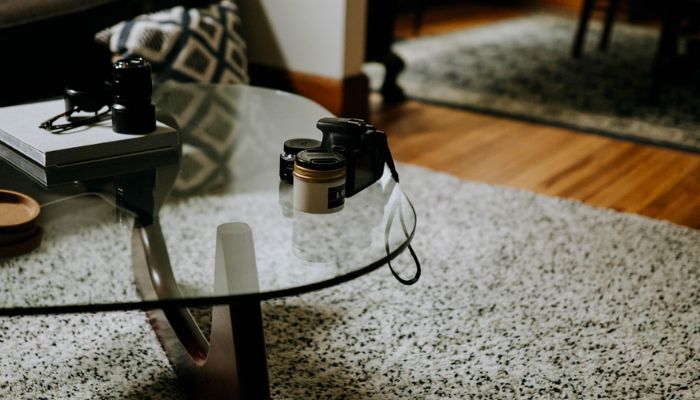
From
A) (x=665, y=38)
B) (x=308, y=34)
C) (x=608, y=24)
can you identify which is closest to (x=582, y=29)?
(x=608, y=24)

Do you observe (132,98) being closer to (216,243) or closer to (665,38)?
(216,243)

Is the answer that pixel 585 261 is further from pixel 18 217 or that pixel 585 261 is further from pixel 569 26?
pixel 569 26

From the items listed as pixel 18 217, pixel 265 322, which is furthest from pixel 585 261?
pixel 18 217

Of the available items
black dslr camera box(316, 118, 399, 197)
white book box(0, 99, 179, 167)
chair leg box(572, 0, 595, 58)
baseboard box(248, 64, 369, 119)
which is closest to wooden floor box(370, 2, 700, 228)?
baseboard box(248, 64, 369, 119)

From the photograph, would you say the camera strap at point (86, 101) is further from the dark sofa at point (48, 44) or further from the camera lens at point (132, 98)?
the dark sofa at point (48, 44)

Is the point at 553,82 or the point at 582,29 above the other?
the point at 582,29

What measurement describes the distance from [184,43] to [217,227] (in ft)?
3.51

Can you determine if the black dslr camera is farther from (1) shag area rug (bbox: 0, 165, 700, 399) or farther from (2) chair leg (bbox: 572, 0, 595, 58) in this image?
(2) chair leg (bbox: 572, 0, 595, 58)

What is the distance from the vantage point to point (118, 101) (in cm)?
104

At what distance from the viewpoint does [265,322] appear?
4.24 feet

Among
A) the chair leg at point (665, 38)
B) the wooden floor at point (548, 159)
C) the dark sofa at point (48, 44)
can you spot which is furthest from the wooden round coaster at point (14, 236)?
the chair leg at point (665, 38)

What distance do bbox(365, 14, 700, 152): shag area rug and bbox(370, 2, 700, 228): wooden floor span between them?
0.13 meters

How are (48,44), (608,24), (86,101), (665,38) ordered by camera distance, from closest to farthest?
(86,101)
(48,44)
(665,38)
(608,24)

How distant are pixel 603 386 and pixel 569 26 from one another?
3.68 metres
